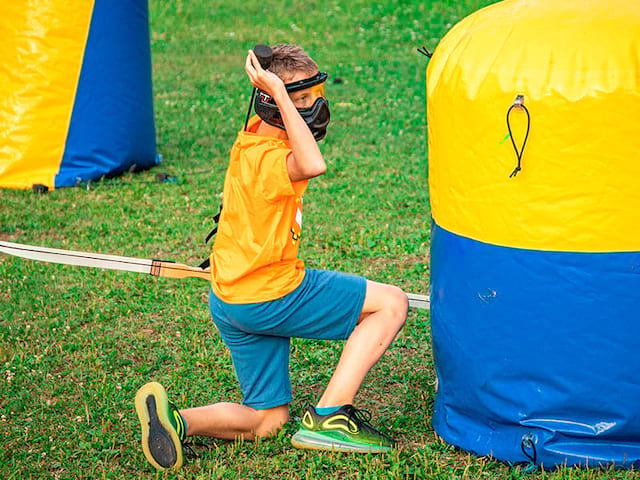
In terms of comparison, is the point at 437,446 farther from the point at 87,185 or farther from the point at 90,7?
the point at 90,7

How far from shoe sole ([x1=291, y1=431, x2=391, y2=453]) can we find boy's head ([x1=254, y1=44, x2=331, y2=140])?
126cm

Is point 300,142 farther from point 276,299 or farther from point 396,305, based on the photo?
point 396,305

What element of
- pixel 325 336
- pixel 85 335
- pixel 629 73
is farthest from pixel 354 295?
pixel 85 335

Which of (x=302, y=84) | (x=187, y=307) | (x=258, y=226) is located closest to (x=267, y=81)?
(x=302, y=84)

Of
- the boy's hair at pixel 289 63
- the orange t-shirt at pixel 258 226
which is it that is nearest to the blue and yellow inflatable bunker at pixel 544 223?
the boy's hair at pixel 289 63

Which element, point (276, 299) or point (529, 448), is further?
point (276, 299)

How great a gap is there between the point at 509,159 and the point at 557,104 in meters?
0.27

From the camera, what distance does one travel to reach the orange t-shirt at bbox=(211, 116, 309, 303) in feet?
12.2

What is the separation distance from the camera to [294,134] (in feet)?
11.9

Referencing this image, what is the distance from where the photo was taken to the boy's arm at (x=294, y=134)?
3613 millimetres

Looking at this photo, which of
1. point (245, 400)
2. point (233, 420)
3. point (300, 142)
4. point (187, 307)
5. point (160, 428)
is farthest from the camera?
point (187, 307)

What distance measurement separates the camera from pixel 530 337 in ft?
11.9

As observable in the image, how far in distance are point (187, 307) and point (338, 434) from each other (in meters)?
2.11

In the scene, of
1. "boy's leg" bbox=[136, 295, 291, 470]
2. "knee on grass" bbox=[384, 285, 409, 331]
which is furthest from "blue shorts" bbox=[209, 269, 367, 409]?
"knee on grass" bbox=[384, 285, 409, 331]
